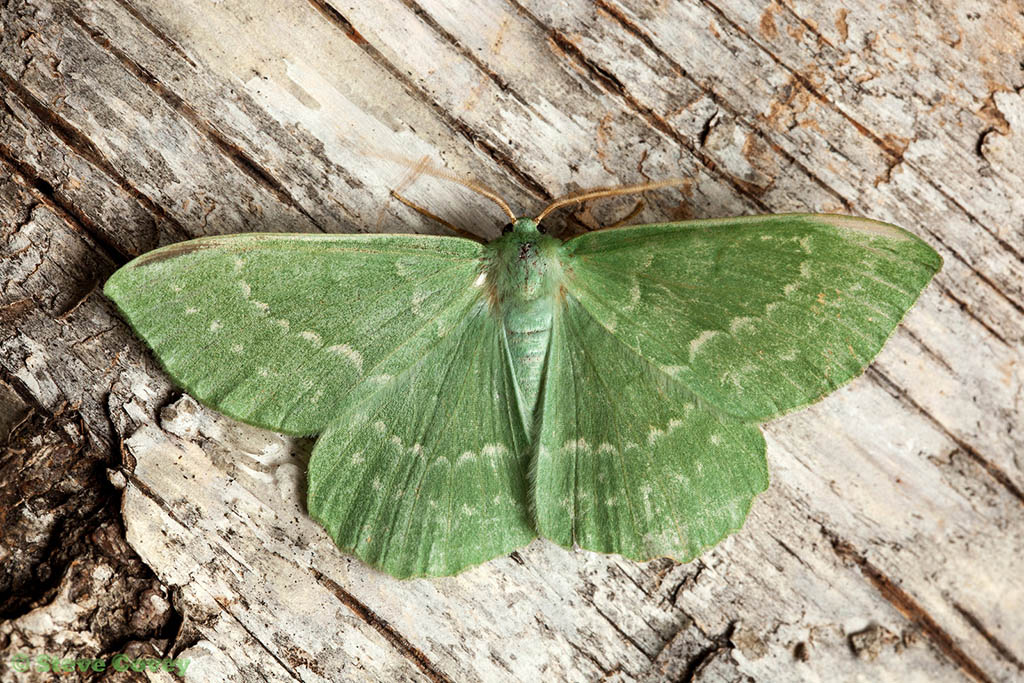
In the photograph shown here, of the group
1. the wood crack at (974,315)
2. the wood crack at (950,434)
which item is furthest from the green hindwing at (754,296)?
the wood crack at (974,315)

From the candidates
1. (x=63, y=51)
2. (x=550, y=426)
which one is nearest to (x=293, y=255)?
(x=550, y=426)

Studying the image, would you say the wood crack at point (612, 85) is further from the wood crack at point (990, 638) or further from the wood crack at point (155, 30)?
the wood crack at point (990, 638)

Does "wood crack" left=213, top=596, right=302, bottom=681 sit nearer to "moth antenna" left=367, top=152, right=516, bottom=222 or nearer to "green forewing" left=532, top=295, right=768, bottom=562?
"green forewing" left=532, top=295, right=768, bottom=562

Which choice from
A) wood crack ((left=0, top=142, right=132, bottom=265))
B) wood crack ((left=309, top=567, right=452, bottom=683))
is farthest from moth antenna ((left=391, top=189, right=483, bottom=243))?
wood crack ((left=309, top=567, right=452, bottom=683))

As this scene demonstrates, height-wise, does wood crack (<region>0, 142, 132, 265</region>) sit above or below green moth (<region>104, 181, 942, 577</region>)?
below

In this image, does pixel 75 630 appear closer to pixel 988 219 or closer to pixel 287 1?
pixel 287 1

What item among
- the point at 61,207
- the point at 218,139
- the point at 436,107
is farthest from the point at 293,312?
the point at 61,207

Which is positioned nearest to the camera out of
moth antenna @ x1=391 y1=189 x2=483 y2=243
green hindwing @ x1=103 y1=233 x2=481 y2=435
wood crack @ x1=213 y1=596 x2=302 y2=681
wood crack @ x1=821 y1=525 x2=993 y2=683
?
green hindwing @ x1=103 y1=233 x2=481 y2=435

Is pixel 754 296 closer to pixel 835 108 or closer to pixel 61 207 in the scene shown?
pixel 835 108
